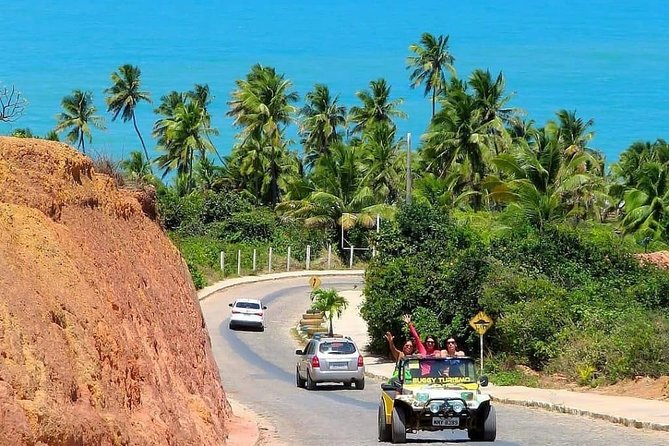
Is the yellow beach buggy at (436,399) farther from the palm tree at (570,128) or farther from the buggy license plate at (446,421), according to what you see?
the palm tree at (570,128)

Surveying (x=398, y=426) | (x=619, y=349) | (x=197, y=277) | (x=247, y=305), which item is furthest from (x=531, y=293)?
(x=197, y=277)

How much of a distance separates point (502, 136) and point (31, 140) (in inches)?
2719

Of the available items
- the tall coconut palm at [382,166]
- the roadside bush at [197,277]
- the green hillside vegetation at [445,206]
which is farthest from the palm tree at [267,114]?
the roadside bush at [197,277]

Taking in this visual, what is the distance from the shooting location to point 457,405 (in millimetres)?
20344

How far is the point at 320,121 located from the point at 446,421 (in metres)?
86.7

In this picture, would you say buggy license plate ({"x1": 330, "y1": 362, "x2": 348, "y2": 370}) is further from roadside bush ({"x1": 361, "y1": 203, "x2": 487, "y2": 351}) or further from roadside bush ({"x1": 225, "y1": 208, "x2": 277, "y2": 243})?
roadside bush ({"x1": 225, "y1": 208, "x2": 277, "y2": 243})

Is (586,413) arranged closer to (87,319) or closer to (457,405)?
(457,405)

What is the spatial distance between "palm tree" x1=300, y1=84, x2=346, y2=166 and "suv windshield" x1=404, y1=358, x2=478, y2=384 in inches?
3353

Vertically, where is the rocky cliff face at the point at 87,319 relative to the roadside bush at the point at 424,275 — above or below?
below

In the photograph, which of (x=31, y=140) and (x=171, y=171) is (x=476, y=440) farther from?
(x=171, y=171)

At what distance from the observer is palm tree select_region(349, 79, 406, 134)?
10719 centimetres

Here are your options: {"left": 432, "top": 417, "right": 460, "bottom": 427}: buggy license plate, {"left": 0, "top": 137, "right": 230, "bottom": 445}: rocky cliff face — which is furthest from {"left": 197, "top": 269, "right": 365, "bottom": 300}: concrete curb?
{"left": 0, "top": 137, "right": 230, "bottom": 445}: rocky cliff face

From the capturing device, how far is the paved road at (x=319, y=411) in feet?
75.5

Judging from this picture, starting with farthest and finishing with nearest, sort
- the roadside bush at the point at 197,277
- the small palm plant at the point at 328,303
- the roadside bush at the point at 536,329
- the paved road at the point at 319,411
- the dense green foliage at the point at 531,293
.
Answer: the roadside bush at the point at 197,277 < the small palm plant at the point at 328,303 < the roadside bush at the point at 536,329 < the dense green foliage at the point at 531,293 < the paved road at the point at 319,411
